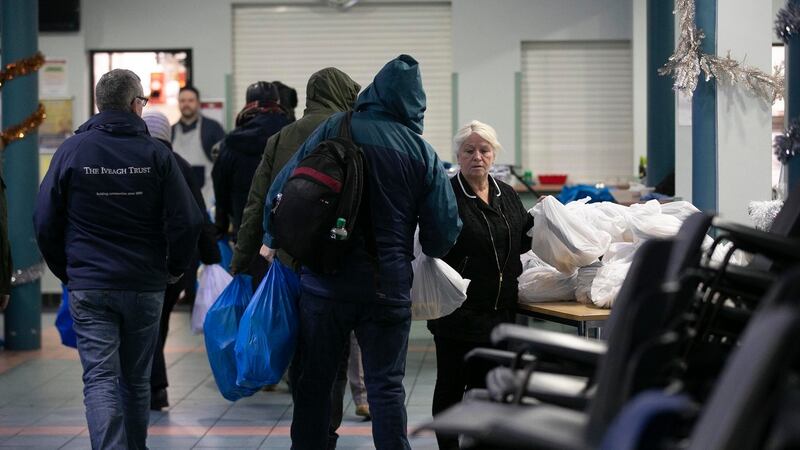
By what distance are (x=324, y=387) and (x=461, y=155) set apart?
3.96ft

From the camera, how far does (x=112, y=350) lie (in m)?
4.71

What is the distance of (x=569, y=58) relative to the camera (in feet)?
41.5

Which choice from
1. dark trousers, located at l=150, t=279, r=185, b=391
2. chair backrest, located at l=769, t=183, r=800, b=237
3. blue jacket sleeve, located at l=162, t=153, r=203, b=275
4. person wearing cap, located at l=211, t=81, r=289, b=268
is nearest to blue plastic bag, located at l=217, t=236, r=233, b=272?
person wearing cap, located at l=211, t=81, r=289, b=268

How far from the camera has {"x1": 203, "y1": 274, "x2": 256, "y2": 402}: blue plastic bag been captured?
494 centimetres

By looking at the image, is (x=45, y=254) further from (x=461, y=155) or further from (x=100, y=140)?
(x=461, y=155)

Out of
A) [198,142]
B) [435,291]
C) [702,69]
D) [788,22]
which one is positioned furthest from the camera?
[198,142]

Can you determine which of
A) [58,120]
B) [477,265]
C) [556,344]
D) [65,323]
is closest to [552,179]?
[58,120]

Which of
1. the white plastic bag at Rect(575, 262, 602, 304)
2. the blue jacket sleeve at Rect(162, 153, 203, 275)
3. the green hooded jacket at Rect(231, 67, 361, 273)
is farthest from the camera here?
the green hooded jacket at Rect(231, 67, 361, 273)

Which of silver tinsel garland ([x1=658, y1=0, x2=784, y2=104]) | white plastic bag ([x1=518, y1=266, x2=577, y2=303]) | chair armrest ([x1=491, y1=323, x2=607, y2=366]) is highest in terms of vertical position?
silver tinsel garland ([x1=658, y1=0, x2=784, y2=104])

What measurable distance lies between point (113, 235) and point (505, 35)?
8218 mm

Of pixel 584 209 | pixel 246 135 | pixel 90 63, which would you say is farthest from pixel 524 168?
pixel 584 209

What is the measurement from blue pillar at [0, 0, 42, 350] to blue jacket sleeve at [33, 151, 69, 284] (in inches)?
163

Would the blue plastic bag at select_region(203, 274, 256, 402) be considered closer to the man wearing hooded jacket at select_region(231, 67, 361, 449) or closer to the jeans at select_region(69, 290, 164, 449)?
the man wearing hooded jacket at select_region(231, 67, 361, 449)

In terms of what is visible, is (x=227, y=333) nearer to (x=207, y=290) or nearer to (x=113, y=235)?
(x=113, y=235)
